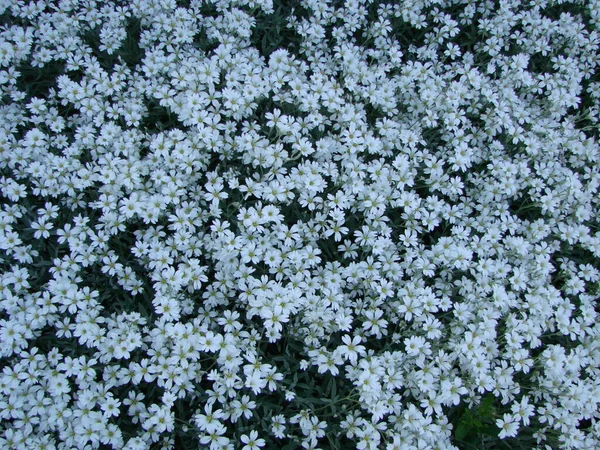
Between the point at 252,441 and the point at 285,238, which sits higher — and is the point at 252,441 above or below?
below

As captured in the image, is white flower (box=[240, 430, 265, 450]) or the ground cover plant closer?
white flower (box=[240, 430, 265, 450])

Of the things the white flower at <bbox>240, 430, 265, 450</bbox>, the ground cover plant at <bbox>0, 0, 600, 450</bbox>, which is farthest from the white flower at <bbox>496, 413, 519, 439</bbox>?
the white flower at <bbox>240, 430, 265, 450</bbox>

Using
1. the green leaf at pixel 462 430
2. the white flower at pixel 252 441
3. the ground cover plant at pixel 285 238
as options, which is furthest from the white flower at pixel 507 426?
the white flower at pixel 252 441

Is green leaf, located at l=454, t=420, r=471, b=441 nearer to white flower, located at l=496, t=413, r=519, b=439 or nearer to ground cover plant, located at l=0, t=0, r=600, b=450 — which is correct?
ground cover plant, located at l=0, t=0, r=600, b=450

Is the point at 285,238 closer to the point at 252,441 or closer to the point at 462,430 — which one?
the point at 252,441

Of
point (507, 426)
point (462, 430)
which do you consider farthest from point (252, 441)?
point (507, 426)

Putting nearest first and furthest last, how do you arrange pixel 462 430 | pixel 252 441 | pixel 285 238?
pixel 252 441
pixel 462 430
pixel 285 238

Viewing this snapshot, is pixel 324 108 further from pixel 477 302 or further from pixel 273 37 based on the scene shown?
pixel 477 302

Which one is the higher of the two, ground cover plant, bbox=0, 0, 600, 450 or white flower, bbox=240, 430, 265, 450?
ground cover plant, bbox=0, 0, 600, 450

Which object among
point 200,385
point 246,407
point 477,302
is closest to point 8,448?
point 200,385

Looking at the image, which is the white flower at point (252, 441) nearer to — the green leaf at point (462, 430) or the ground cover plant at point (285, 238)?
the ground cover plant at point (285, 238)
